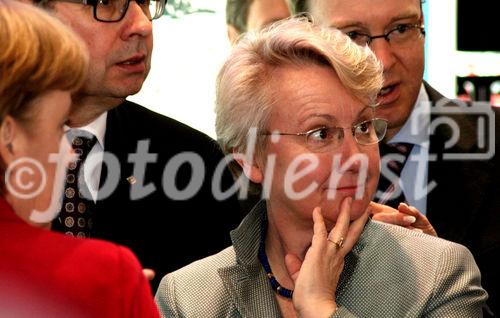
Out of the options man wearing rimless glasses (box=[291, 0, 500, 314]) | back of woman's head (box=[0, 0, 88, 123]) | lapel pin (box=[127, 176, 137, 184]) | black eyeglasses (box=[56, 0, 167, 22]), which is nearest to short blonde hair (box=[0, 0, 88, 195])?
back of woman's head (box=[0, 0, 88, 123])

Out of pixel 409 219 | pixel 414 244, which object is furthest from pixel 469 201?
pixel 414 244

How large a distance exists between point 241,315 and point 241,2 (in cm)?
231

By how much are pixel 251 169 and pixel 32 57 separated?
4.25ft

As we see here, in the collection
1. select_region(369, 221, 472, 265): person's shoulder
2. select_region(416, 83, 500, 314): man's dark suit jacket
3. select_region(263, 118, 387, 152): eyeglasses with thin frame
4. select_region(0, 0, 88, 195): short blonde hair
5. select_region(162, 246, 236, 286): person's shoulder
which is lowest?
select_region(416, 83, 500, 314): man's dark suit jacket

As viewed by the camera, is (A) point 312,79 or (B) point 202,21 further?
(B) point 202,21

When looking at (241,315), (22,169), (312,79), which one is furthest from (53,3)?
(22,169)

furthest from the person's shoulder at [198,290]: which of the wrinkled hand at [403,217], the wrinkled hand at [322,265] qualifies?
the wrinkled hand at [403,217]

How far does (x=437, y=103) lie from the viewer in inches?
133

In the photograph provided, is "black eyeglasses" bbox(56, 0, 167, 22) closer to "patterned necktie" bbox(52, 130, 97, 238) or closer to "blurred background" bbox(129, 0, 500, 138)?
"patterned necktie" bbox(52, 130, 97, 238)

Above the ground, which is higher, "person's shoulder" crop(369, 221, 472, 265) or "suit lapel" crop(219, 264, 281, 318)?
"person's shoulder" crop(369, 221, 472, 265)

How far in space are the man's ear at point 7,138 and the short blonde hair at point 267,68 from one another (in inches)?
44.8

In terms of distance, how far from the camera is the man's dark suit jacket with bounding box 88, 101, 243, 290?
9.24 ft

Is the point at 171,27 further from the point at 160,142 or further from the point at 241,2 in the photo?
the point at 160,142

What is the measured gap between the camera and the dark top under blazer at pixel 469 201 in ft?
9.96
